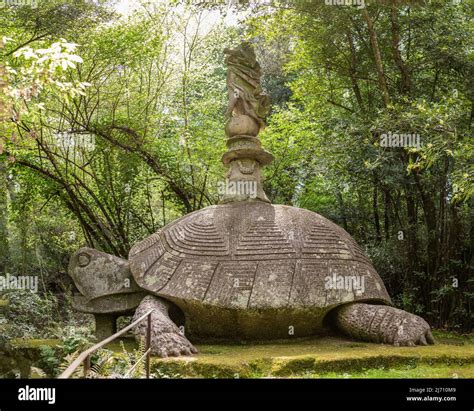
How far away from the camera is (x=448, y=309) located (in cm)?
952

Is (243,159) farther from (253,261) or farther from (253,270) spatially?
(253,270)

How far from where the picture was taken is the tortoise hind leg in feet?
20.9

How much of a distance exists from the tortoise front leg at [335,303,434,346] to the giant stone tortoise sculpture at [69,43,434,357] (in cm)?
1

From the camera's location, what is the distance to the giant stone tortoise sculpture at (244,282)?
706cm

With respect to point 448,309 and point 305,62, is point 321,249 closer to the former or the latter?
point 448,309

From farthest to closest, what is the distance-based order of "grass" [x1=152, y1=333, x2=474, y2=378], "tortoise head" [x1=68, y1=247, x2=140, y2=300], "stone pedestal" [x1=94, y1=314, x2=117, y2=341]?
"stone pedestal" [x1=94, y1=314, x2=117, y2=341]
"tortoise head" [x1=68, y1=247, x2=140, y2=300]
"grass" [x1=152, y1=333, x2=474, y2=378]

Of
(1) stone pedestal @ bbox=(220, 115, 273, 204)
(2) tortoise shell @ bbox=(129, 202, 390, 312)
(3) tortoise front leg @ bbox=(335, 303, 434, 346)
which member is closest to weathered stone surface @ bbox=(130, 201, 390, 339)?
(2) tortoise shell @ bbox=(129, 202, 390, 312)

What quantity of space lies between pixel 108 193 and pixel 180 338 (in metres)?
6.89

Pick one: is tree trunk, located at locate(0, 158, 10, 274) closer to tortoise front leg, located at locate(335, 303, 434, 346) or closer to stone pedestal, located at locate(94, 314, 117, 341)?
stone pedestal, located at locate(94, 314, 117, 341)

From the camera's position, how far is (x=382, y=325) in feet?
23.1

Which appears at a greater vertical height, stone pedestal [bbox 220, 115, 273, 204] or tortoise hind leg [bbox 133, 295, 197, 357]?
stone pedestal [bbox 220, 115, 273, 204]

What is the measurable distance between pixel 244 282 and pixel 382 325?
64.7 inches

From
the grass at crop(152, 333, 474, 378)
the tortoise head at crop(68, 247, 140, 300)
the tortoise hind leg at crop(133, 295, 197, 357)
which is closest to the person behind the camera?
the grass at crop(152, 333, 474, 378)

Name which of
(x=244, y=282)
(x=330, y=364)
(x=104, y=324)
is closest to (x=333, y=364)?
(x=330, y=364)
